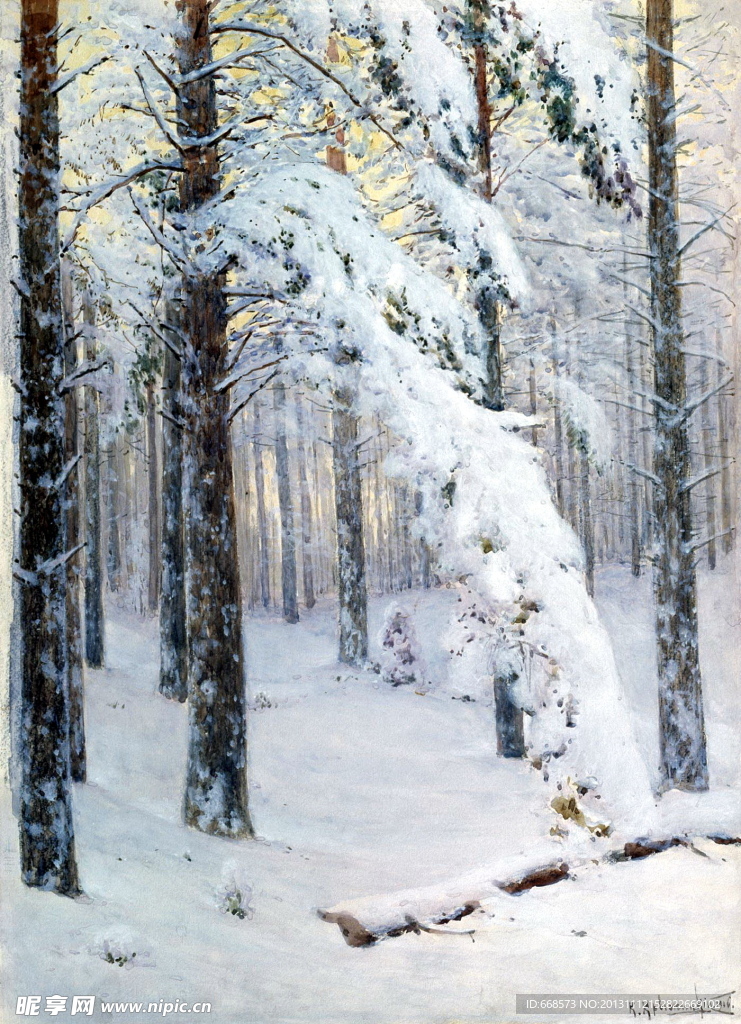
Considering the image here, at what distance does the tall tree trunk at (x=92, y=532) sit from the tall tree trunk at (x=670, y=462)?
7.06 metres

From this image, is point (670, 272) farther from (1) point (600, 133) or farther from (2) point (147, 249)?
(2) point (147, 249)

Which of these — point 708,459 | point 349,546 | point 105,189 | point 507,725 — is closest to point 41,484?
point 105,189

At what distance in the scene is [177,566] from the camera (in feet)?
37.7

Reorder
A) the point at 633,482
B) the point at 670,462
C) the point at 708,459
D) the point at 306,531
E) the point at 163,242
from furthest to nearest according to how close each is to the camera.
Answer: the point at 306,531, the point at 633,482, the point at 708,459, the point at 670,462, the point at 163,242

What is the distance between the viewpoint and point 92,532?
1335cm

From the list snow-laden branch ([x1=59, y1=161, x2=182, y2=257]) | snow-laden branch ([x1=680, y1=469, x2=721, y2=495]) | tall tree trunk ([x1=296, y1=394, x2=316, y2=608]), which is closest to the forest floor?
snow-laden branch ([x1=680, y1=469, x2=721, y2=495])

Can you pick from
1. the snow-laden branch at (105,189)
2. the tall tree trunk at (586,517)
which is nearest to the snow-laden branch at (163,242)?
the snow-laden branch at (105,189)

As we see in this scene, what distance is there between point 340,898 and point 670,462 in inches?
189

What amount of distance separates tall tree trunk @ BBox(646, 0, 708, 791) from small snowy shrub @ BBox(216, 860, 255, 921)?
13.2ft

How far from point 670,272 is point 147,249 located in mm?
5145

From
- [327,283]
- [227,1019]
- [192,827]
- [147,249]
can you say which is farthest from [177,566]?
[227,1019]

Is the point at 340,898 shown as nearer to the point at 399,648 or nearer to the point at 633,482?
the point at 399,648

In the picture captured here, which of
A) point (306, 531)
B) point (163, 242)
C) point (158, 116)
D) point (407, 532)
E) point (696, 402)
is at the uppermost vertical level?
point (158, 116)

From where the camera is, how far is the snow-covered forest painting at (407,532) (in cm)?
525
